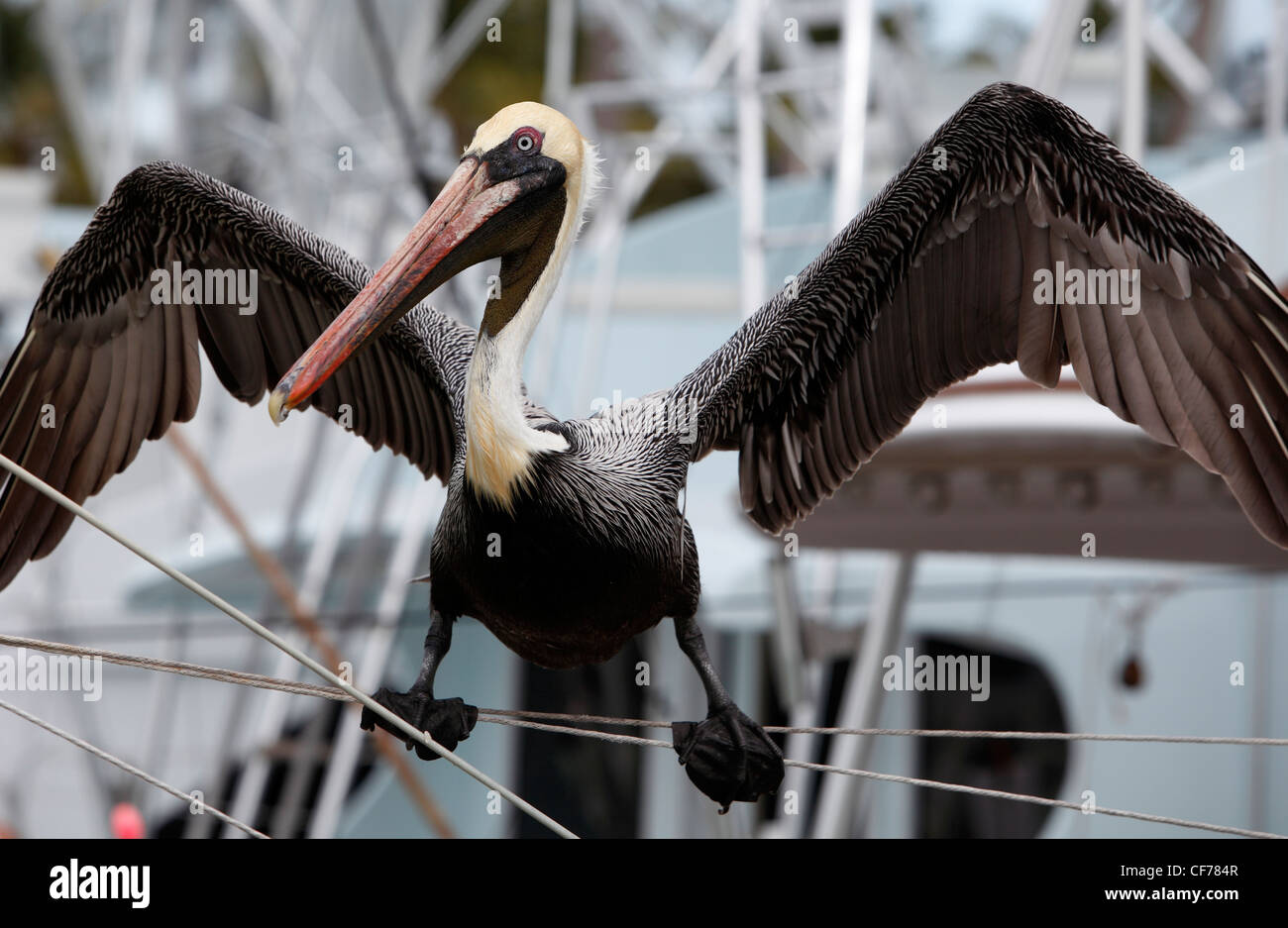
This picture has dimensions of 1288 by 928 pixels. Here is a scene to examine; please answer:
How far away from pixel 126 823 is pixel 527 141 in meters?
8.93

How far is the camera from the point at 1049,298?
424 cm

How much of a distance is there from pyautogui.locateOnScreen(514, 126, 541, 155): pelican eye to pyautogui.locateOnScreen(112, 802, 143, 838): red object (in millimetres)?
8662

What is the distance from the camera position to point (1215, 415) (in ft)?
13.7

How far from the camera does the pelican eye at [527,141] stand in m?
3.59

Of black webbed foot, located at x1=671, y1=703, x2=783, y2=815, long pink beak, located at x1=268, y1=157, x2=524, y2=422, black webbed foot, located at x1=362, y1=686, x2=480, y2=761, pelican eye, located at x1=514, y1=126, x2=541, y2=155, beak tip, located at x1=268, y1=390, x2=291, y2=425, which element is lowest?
black webbed foot, located at x1=671, y1=703, x2=783, y2=815

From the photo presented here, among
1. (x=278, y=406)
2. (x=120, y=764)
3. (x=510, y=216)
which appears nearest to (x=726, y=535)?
(x=510, y=216)

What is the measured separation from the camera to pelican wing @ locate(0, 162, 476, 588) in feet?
14.3

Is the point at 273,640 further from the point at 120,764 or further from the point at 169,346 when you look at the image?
the point at 169,346

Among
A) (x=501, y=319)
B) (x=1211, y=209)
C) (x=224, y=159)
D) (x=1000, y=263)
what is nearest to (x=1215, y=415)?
(x=1000, y=263)

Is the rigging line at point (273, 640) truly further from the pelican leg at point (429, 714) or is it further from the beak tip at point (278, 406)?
the beak tip at point (278, 406)

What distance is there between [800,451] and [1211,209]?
7063 millimetres

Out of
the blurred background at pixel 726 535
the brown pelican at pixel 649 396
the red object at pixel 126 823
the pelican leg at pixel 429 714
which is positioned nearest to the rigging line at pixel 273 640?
the pelican leg at pixel 429 714

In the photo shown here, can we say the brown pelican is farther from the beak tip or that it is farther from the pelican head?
the beak tip

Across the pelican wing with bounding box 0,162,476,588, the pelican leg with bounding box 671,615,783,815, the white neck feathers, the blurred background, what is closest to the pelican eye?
the white neck feathers
